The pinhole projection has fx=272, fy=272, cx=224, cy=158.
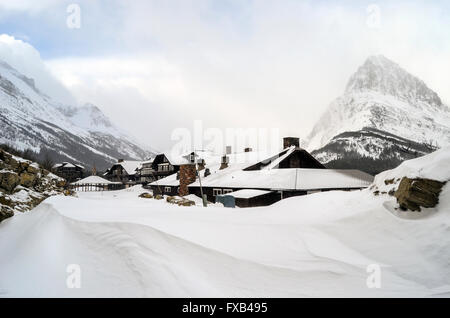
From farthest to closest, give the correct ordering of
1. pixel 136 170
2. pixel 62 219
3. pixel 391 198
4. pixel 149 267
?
pixel 136 170 < pixel 62 219 < pixel 391 198 < pixel 149 267

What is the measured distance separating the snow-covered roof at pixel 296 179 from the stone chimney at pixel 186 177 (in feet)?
21.7

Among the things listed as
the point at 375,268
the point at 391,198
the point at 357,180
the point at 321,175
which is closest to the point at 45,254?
the point at 375,268

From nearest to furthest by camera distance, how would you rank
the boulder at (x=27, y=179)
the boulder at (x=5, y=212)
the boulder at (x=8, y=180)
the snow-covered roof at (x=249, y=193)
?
the boulder at (x=5, y=212), the boulder at (x=8, y=180), the boulder at (x=27, y=179), the snow-covered roof at (x=249, y=193)

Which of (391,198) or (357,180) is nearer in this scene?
(391,198)

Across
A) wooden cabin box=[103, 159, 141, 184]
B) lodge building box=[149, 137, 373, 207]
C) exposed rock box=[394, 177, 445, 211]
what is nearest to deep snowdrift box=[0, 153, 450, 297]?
exposed rock box=[394, 177, 445, 211]

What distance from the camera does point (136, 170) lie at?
84.0 meters

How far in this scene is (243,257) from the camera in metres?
A: 6.51

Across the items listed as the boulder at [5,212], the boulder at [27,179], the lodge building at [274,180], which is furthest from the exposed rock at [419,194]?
the boulder at [27,179]

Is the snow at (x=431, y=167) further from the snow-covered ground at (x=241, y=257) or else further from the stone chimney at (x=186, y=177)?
the stone chimney at (x=186, y=177)

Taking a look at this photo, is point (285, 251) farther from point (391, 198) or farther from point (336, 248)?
point (391, 198)

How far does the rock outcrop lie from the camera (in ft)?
52.5

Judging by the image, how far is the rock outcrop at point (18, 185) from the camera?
52.5 ft

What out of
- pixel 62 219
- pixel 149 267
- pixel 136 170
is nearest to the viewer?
pixel 149 267
